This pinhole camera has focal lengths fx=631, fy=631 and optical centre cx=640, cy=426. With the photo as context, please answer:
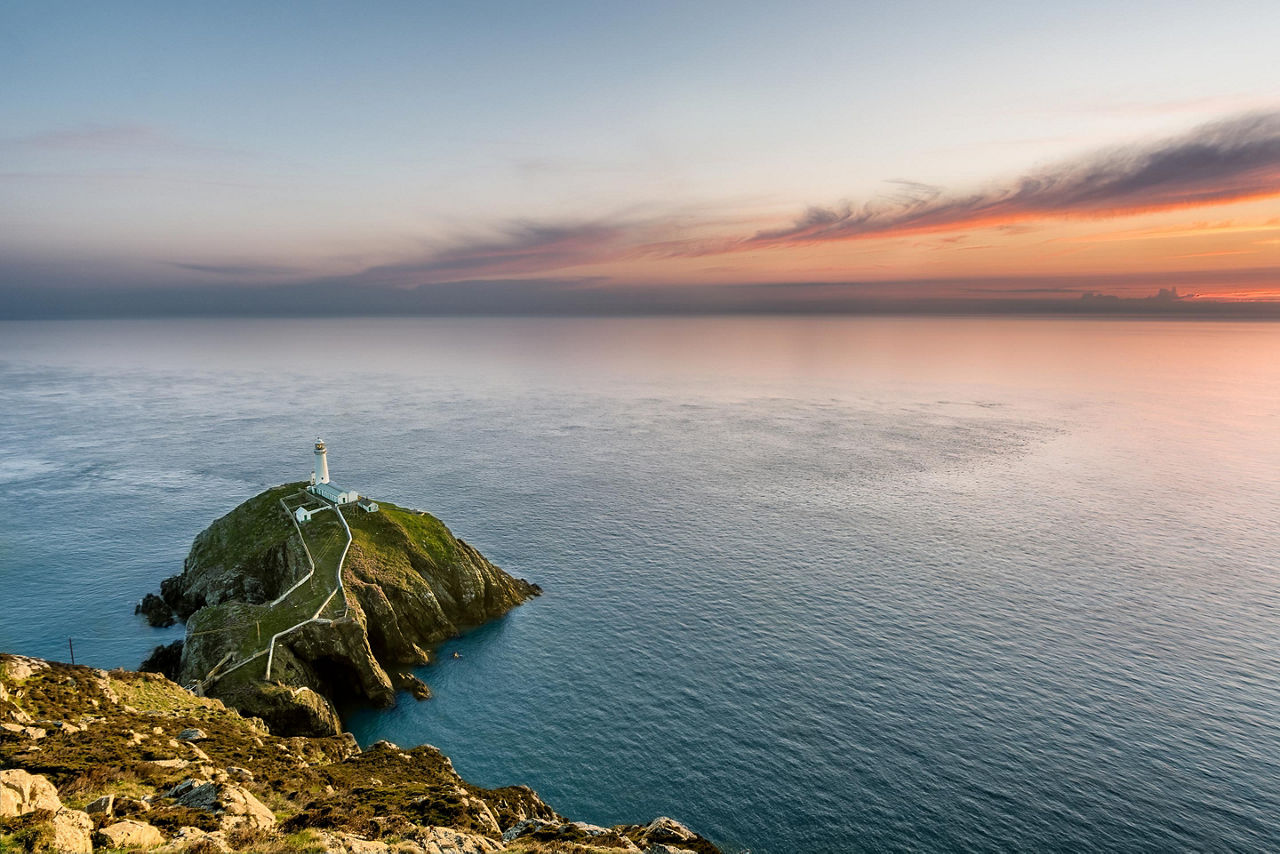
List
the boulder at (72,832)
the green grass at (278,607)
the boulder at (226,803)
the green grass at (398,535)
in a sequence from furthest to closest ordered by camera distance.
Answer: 1. the green grass at (398,535)
2. the green grass at (278,607)
3. the boulder at (226,803)
4. the boulder at (72,832)

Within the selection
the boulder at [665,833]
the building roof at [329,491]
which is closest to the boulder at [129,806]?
the boulder at [665,833]

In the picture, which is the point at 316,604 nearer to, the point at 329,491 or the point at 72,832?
the point at 329,491

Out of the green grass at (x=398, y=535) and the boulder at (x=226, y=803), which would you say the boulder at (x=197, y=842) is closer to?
the boulder at (x=226, y=803)

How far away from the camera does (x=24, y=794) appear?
27.7m

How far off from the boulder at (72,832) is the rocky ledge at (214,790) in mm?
76

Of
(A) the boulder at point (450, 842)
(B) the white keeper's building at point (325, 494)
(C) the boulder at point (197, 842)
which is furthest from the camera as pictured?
(B) the white keeper's building at point (325, 494)

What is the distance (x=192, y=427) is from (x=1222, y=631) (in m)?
229

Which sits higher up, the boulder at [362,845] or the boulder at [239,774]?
the boulder at [362,845]

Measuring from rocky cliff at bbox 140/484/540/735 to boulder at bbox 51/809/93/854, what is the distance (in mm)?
34329

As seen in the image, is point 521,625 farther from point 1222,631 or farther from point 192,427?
point 192,427

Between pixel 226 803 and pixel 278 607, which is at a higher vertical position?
pixel 226 803

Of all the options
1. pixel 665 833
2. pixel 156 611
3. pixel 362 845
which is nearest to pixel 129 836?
pixel 362 845

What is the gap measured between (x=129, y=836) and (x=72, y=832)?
2169 mm

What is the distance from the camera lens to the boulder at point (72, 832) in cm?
2445
